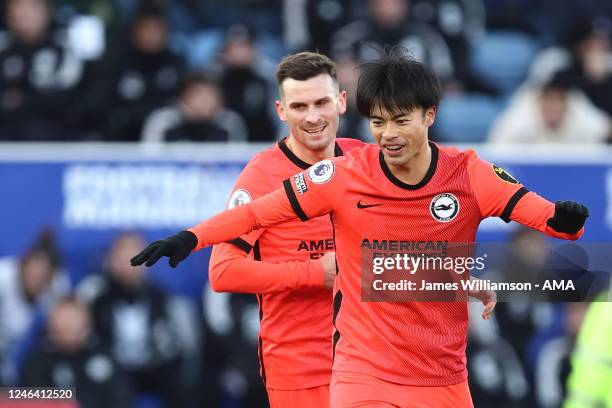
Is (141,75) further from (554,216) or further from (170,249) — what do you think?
(554,216)

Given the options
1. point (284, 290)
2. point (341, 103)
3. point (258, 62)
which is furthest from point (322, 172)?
point (258, 62)

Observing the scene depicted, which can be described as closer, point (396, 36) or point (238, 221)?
point (238, 221)

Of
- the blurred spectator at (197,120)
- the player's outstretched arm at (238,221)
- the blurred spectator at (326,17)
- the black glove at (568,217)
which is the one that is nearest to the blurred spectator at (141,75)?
the blurred spectator at (197,120)

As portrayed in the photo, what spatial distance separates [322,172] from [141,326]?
12.8 feet

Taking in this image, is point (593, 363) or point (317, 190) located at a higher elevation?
point (317, 190)

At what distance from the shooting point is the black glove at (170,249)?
513 cm

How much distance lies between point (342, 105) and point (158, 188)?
283 cm

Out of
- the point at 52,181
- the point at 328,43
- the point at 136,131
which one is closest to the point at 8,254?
the point at 52,181

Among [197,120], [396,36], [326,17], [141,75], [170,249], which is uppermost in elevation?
[326,17]

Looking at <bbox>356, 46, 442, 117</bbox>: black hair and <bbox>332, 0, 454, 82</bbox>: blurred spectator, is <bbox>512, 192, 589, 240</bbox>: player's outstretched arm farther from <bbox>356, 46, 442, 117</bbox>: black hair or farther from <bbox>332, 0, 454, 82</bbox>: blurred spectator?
<bbox>332, 0, 454, 82</bbox>: blurred spectator

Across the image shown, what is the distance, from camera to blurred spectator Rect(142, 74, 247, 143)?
10.4 meters

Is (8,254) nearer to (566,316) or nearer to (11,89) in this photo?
(11,89)

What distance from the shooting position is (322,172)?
5.49m

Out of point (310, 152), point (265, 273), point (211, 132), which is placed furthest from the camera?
point (211, 132)
